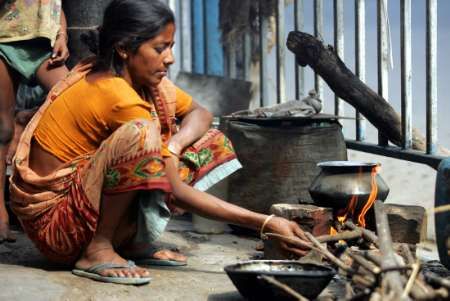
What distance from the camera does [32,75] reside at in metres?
5.49

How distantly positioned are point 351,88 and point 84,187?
3.33m

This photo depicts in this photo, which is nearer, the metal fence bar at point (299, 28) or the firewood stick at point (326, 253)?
the firewood stick at point (326, 253)

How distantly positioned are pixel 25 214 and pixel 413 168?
275 inches

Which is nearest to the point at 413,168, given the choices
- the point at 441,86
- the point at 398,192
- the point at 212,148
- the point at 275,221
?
the point at 398,192

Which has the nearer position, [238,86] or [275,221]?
[275,221]

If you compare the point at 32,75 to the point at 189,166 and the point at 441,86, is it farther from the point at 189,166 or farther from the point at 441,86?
the point at 441,86

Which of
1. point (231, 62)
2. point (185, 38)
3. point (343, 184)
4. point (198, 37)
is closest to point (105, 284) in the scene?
point (343, 184)

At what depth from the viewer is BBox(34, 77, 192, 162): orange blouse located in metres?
4.43

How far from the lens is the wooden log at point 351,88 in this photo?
722 cm

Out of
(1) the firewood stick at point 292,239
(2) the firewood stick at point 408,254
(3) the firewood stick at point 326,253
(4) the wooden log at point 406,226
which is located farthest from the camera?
(4) the wooden log at point 406,226

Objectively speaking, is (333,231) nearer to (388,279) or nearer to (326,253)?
(326,253)

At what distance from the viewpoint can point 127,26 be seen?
14.8 ft

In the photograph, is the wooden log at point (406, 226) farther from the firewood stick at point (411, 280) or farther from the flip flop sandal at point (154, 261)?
the firewood stick at point (411, 280)

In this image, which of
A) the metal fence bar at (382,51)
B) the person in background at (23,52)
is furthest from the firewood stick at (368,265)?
the metal fence bar at (382,51)
